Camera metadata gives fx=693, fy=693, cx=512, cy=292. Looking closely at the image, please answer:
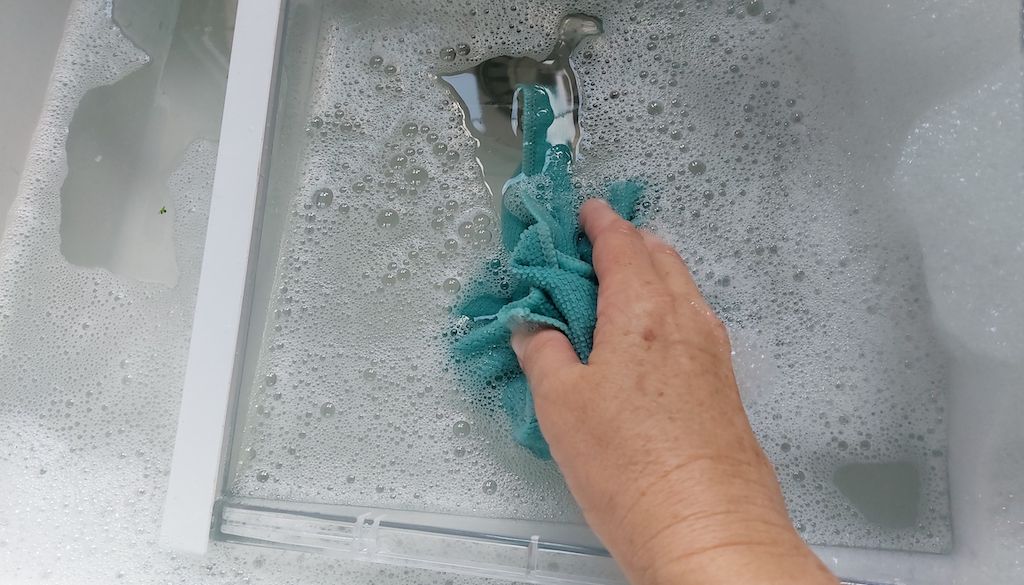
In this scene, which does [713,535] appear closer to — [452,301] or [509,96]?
[452,301]

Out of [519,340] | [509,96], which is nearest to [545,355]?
[519,340]

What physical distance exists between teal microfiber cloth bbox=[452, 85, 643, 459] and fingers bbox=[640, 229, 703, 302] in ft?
0.19

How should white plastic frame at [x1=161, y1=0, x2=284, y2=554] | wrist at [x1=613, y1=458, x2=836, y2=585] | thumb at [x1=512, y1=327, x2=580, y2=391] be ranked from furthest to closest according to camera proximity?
white plastic frame at [x1=161, y1=0, x2=284, y2=554]
thumb at [x1=512, y1=327, x2=580, y2=391]
wrist at [x1=613, y1=458, x2=836, y2=585]

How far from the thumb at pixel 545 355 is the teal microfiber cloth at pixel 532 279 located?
0.5 inches

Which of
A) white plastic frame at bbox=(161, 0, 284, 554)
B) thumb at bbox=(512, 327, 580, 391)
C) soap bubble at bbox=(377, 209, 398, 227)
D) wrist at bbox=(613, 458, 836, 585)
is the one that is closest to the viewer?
wrist at bbox=(613, 458, 836, 585)

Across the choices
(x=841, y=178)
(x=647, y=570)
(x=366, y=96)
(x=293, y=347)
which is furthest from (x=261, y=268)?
(x=841, y=178)

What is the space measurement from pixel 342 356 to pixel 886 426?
1.96 feet

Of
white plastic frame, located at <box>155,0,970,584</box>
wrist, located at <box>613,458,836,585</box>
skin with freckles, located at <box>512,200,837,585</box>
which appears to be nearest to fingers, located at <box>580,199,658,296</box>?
skin with freckles, located at <box>512,200,837,585</box>

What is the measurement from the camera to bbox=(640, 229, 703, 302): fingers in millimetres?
560

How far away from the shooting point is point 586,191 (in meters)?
0.79

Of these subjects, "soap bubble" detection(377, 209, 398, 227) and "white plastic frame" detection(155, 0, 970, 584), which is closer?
"white plastic frame" detection(155, 0, 970, 584)

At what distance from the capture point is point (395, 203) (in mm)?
801

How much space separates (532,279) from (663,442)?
0.20 meters

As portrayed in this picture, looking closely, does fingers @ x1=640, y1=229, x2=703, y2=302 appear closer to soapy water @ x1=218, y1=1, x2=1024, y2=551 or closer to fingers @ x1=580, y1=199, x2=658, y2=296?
fingers @ x1=580, y1=199, x2=658, y2=296
